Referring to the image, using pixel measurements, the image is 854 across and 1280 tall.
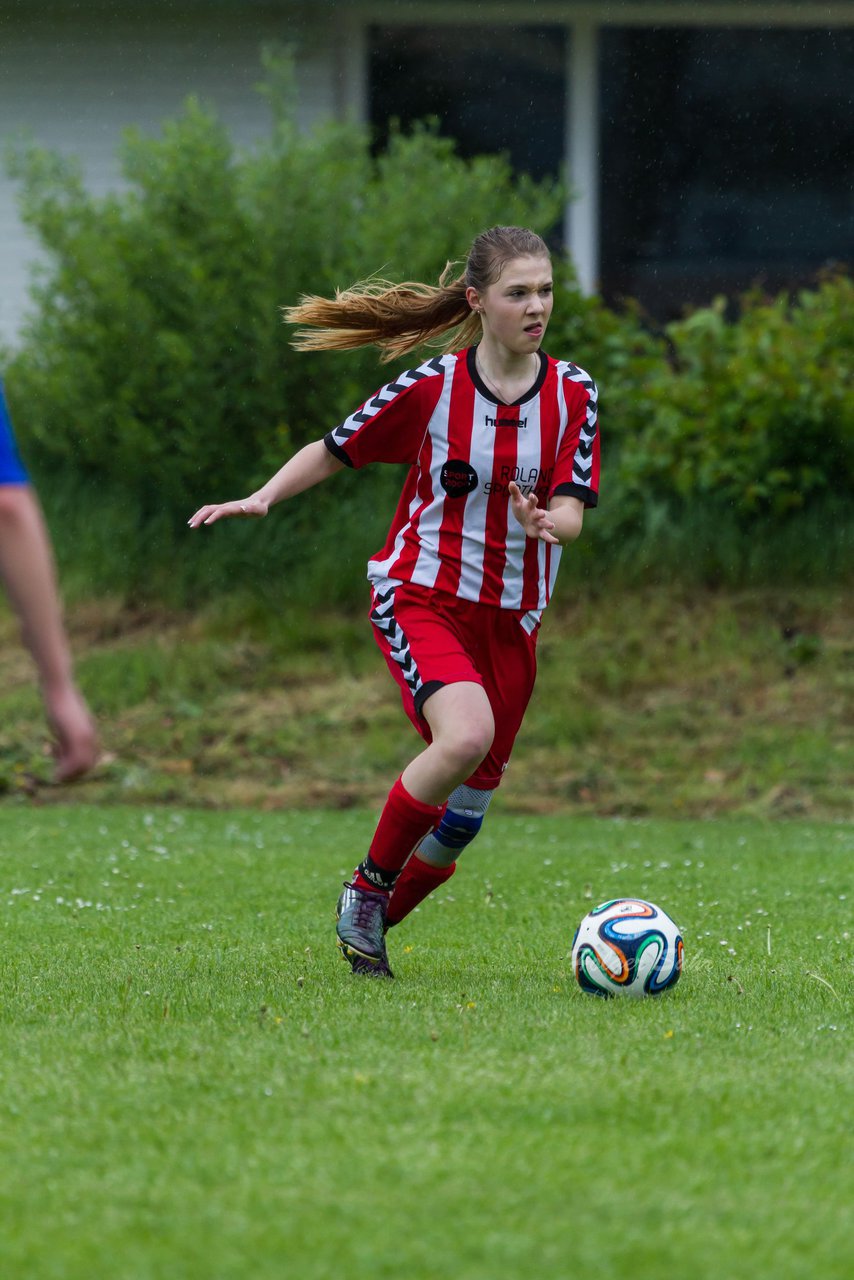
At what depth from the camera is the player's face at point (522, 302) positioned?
4.95m

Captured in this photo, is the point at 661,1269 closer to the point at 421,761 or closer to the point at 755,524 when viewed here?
the point at 421,761

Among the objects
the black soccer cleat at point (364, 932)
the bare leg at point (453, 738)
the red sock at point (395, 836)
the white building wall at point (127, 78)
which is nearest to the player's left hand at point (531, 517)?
the bare leg at point (453, 738)

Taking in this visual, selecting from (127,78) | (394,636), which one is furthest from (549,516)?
(127,78)

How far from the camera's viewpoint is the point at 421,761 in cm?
478

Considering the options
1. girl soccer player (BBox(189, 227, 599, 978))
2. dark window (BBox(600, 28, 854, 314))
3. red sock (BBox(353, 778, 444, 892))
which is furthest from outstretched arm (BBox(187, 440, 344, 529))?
dark window (BBox(600, 28, 854, 314))

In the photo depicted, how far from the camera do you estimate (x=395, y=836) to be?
4836 millimetres

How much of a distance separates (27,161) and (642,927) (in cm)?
1030

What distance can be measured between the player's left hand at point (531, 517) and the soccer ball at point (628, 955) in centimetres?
108

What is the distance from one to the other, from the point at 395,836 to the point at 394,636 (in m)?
0.60

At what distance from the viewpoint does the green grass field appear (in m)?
2.60

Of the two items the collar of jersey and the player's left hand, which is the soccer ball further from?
the collar of jersey

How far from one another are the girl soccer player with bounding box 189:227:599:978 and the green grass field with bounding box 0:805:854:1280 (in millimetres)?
391

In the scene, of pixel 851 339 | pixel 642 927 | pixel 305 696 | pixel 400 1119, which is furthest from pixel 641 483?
pixel 400 1119

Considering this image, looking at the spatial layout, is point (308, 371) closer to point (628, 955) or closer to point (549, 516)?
point (549, 516)
